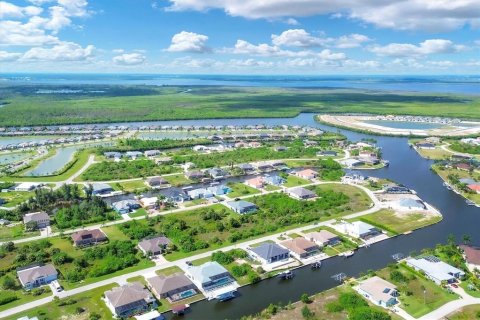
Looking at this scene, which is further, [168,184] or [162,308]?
[168,184]

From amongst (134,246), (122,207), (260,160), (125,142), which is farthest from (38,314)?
(125,142)

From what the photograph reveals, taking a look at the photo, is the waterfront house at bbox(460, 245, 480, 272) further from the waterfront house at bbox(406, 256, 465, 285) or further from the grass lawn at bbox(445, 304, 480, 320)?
the grass lawn at bbox(445, 304, 480, 320)

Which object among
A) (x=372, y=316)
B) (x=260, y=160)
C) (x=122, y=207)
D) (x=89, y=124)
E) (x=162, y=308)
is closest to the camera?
(x=372, y=316)

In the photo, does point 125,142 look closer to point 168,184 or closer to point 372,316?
point 168,184

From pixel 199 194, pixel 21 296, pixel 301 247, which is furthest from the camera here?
pixel 199 194

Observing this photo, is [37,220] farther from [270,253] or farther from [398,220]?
[398,220]

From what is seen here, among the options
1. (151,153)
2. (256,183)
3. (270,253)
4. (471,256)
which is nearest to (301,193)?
(256,183)
